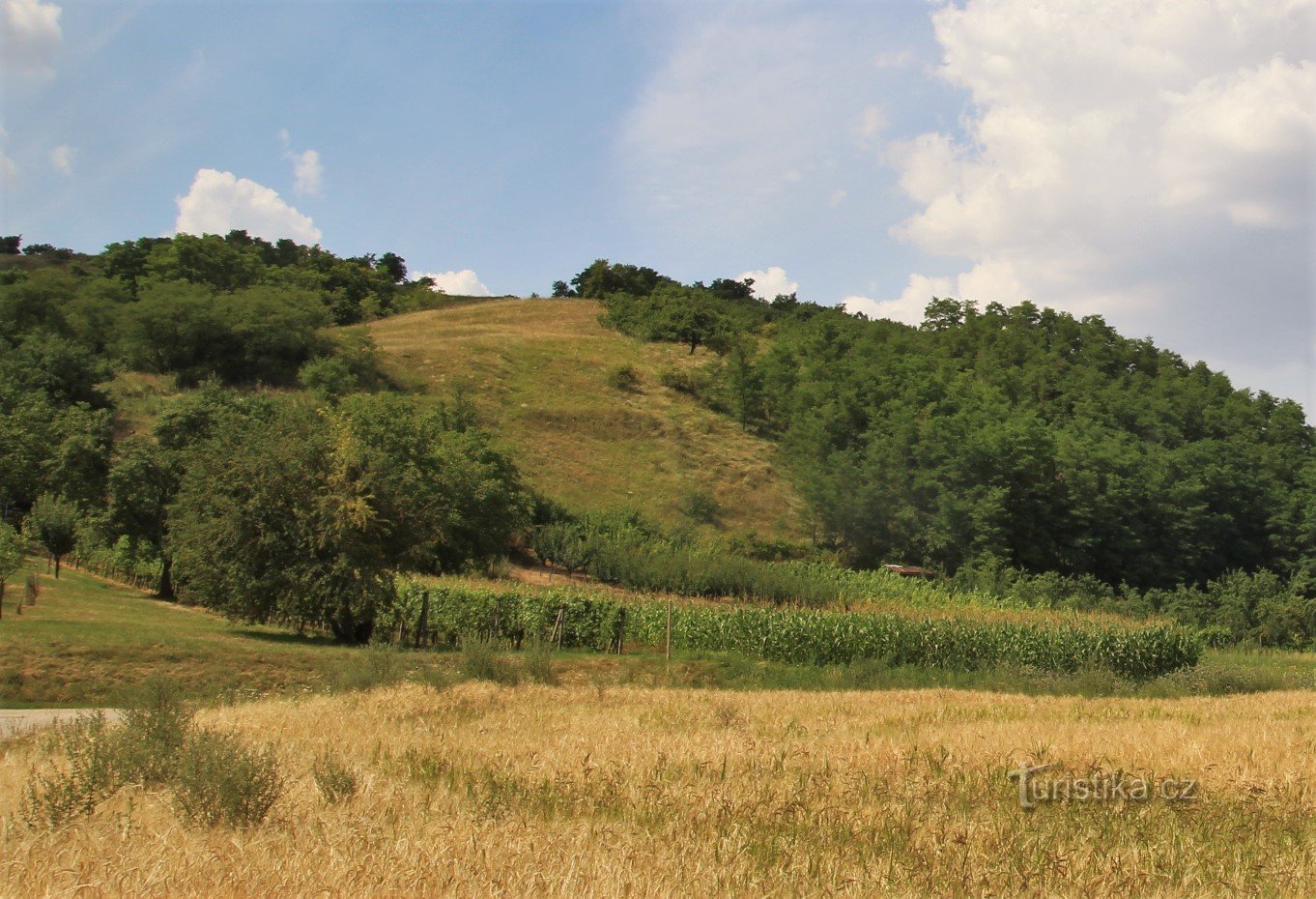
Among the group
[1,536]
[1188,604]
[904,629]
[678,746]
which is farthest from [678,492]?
[678,746]

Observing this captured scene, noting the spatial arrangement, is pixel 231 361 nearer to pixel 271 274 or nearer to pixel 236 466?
pixel 271 274

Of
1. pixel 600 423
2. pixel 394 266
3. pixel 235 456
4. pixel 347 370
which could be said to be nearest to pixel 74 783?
pixel 235 456

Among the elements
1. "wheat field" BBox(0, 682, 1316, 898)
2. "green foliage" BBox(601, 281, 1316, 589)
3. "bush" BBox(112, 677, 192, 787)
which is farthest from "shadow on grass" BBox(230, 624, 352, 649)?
"green foliage" BBox(601, 281, 1316, 589)

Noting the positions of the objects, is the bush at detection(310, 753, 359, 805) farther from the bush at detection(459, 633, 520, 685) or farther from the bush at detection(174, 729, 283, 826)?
the bush at detection(459, 633, 520, 685)

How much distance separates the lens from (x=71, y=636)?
71.1ft

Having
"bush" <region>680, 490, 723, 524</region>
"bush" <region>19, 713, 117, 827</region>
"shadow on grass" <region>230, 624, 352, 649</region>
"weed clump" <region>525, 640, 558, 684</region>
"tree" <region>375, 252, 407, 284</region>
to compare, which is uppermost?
"tree" <region>375, 252, 407, 284</region>

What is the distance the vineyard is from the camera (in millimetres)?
28719

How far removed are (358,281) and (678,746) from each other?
12854 centimetres

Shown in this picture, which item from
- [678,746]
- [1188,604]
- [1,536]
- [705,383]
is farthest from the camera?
[705,383]

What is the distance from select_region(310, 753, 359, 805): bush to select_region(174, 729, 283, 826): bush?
1.27 ft

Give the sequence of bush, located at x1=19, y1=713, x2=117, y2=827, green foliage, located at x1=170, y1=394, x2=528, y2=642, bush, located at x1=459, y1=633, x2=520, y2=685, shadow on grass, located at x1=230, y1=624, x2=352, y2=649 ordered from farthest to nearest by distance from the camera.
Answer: green foliage, located at x1=170, y1=394, x2=528, y2=642 < shadow on grass, located at x1=230, y1=624, x2=352, y2=649 < bush, located at x1=459, y1=633, x2=520, y2=685 < bush, located at x1=19, y1=713, x2=117, y2=827

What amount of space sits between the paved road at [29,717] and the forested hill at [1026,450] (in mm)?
53860

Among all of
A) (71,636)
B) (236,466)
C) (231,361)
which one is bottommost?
(71,636)

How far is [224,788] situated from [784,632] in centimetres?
2293
